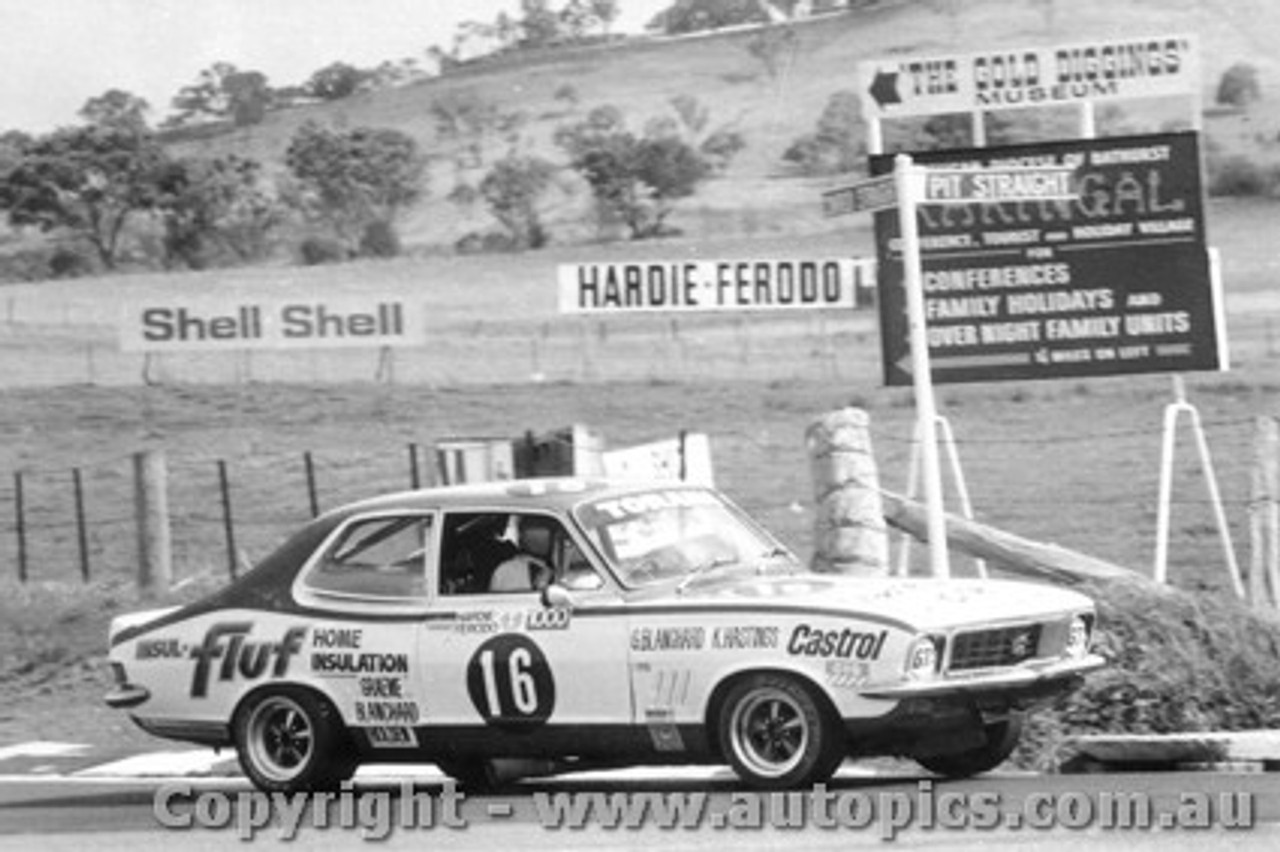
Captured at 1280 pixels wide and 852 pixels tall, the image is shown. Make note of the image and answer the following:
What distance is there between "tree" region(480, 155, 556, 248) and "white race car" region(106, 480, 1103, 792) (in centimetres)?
7712

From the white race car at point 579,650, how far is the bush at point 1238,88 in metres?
84.1

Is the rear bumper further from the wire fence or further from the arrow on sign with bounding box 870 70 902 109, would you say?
the wire fence

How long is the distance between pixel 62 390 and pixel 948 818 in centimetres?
4290

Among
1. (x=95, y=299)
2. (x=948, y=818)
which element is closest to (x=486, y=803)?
(x=948, y=818)

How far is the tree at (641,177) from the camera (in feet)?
297

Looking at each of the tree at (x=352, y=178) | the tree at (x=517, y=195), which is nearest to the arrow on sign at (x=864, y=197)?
the tree at (x=517, y=195)

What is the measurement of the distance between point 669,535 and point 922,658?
169 cm

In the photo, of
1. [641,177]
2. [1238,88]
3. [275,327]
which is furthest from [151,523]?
[1238,88]

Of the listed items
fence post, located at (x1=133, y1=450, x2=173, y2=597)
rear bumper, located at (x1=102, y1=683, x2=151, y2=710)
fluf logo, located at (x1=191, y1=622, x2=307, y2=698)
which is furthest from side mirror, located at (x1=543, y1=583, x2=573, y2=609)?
fence post, located at (x1=133, y1=450, x2=173, y2=597)

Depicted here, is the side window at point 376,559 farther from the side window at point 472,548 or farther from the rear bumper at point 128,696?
the rear bumper at point 128,696

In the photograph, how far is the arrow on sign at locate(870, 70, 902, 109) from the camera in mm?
20641

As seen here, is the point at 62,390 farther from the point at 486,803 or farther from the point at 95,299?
the point at 486,803

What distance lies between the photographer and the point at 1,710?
19.4 metres

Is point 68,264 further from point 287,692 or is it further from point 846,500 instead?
point 287,692
